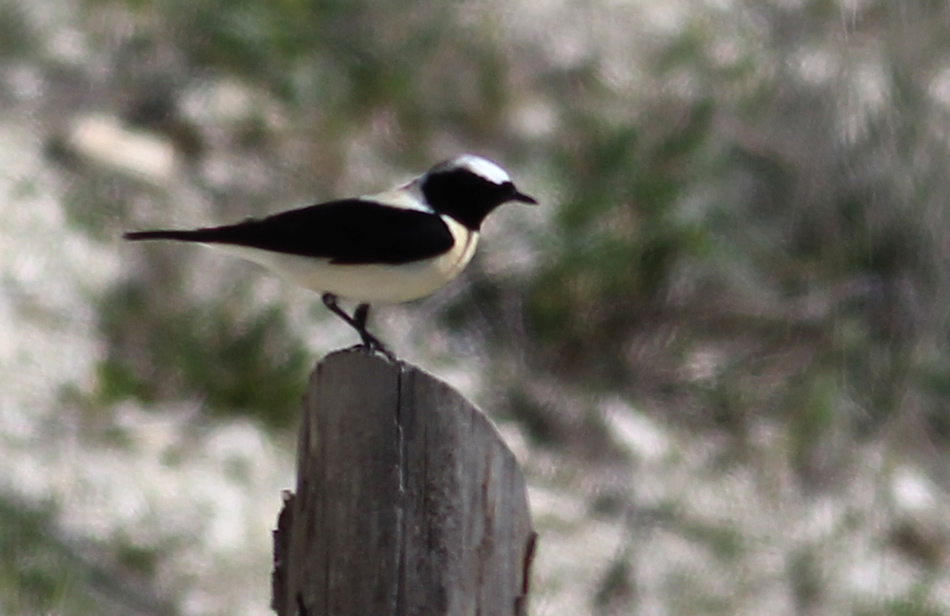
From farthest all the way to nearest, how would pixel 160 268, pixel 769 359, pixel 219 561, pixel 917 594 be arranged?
pixel 769 359, pixel 160 268, pixel 917 594, pixel 219 561

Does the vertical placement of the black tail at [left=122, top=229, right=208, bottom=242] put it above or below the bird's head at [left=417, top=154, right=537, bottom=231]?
below

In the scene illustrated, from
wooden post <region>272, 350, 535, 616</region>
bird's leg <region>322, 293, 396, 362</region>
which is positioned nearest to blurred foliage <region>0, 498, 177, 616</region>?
bird's leg <region>322, 293, 396, 362</region>

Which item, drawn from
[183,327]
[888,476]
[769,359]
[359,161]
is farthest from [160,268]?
[888,476]

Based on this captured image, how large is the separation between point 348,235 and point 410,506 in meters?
1.18

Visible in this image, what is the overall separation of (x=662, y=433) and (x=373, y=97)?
2.35 m

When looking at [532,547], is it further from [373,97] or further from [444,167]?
[373,97]

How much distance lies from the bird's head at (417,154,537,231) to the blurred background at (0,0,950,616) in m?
2.00

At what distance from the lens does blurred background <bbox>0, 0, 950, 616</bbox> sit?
19.3 ft

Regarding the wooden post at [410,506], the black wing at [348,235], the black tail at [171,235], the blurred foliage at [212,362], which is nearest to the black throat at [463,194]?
the black wing at [348,235]

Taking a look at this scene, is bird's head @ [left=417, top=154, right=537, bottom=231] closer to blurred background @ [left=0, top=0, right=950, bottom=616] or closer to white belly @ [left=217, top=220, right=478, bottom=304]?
white belly @ [left=217, top=220, right=478, bottom=304]

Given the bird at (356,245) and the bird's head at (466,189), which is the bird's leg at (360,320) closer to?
the bird at (356,245)

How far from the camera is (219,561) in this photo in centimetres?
543

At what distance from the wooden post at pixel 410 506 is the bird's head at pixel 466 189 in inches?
53.1

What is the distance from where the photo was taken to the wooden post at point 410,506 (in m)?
2.42
